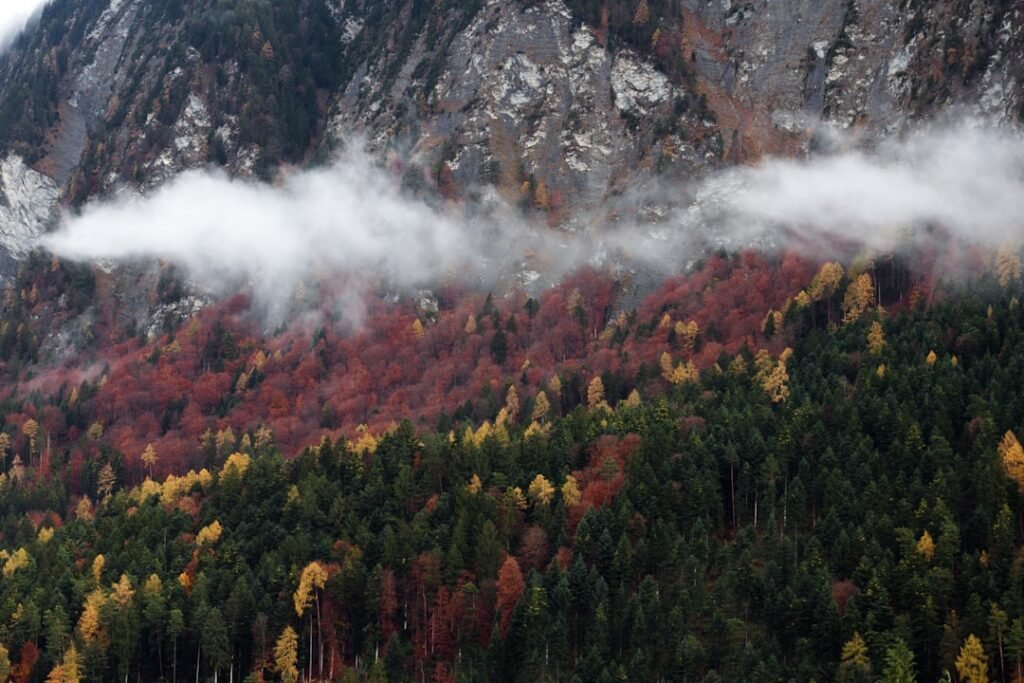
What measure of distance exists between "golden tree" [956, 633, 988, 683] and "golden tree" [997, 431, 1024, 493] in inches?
887

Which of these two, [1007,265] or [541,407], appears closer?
[1007,265]

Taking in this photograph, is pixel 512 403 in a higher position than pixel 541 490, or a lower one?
higher

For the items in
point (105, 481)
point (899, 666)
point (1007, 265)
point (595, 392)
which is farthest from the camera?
point (105, 481)

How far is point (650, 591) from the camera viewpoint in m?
104

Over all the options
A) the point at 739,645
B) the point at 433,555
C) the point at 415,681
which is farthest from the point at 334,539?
the point at 739,645

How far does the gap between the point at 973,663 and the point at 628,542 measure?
109 feet

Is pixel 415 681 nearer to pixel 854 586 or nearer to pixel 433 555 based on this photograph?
pixel 433 555

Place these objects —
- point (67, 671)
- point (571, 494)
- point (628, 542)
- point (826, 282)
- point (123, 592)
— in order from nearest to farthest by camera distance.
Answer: point (67, 671)
point (628, 542)
point (123, 592)
point (571, 494)
point (826, 282)

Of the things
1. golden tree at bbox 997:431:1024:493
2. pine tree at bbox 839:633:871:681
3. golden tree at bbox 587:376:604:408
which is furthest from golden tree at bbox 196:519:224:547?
golden tree at bbox 997:431:1024:493

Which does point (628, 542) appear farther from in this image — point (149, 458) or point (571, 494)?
point (149, 458)

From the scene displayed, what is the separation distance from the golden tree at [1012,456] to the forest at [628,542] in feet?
4.87

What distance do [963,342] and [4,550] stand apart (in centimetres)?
11785

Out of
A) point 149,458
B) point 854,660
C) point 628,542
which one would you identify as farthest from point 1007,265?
point 149,458

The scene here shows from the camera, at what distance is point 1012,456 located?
108 meters
